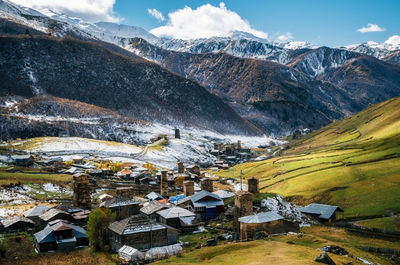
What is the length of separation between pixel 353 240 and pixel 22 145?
107580 millimetres

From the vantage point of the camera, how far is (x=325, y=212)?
50.7m

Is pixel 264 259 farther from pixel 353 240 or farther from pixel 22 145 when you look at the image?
pixel 22 145

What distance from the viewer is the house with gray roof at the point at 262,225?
123 feet

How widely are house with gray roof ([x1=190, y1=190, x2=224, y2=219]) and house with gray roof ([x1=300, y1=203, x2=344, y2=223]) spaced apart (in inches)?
517

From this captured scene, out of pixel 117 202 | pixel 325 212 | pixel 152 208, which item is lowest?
pixel 325 212

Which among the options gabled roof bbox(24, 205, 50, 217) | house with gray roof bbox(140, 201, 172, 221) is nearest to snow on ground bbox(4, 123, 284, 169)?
gabled roof bbox(24, 205, 50, 217)

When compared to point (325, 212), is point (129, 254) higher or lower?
lower

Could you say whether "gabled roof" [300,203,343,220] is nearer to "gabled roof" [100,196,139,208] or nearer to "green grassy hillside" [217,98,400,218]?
"green grassy hillside" [217,98,400,218]

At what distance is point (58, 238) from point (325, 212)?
36393 millimetres

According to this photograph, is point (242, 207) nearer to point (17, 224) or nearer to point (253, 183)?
point (253, 183)

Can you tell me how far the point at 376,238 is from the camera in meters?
42.9

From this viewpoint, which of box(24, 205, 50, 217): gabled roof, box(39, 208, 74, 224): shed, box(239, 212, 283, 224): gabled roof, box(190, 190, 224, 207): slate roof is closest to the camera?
box(239, 212, 283, 224): gabled roof

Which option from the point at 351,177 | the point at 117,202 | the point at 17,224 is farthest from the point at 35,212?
the point at 351,177

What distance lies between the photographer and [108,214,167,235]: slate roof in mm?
38741
